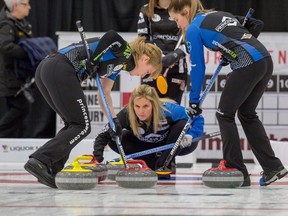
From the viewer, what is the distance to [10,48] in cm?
760

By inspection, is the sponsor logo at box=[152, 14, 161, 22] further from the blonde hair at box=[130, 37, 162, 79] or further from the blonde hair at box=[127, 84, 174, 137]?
the blonde hair at box=[130, 37, 162, 79]

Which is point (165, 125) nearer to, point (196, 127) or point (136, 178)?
point (196, 127)

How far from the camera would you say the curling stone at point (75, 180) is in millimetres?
4441

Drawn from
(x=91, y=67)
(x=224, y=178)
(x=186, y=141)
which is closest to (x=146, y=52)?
(x=91, y=67)

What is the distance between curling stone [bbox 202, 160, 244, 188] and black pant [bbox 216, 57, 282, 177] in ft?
0.42

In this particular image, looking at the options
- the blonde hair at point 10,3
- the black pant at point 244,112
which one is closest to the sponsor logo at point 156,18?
the black pant at point 244,112

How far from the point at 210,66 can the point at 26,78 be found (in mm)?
1815

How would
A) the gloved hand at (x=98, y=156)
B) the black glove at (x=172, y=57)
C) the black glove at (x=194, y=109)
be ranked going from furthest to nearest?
the black glove at (x=172, y=57) → the gloved hand at (x=98, y=156) → the black glove at (x=194, y=109)

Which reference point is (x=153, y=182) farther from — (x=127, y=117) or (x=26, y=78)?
(x=26, y=78)

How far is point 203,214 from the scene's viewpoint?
3.31 metres

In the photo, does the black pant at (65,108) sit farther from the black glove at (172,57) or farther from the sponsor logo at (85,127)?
the black glove at (172,57)


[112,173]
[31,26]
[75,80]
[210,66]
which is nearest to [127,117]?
[112,173]

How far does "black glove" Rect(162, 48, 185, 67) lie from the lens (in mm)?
5930

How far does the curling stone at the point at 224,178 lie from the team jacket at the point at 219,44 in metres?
0.47
